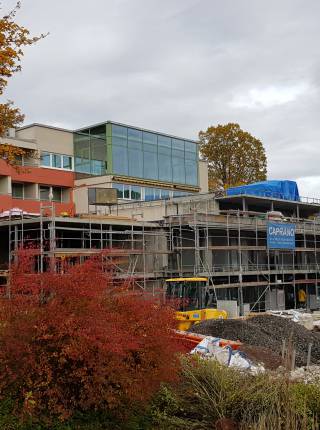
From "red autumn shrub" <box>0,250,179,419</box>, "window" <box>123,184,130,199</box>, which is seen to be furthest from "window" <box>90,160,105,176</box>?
"red autumn shrub" <box>0,250,179,419</box>

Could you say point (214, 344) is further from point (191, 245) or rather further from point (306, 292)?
point (306, 292)

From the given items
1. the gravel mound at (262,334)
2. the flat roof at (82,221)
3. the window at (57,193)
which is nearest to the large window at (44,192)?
the window at (57,193)

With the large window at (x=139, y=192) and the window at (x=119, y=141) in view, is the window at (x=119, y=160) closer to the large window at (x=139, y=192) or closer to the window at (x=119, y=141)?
the window at (x=119, y=141)

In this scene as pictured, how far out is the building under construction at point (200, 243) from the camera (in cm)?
2834

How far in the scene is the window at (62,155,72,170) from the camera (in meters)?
43.7

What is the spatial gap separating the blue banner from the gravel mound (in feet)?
45.6

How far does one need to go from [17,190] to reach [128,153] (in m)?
8.92

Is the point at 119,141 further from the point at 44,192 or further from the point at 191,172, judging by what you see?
the point at 191,172

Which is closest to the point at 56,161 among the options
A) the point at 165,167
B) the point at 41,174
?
the point at 41,174

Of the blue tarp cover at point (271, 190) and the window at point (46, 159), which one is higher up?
the window at point (46, 159)

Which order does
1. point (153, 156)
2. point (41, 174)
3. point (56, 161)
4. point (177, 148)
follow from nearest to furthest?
point (41, 174) → point (56, 161) → point (153, 156) → point (177, 148)

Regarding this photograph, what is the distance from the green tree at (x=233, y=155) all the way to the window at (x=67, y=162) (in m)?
16.2

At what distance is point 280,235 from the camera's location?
3638 centimetres

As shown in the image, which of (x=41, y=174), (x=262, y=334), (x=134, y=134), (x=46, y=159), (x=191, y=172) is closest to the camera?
(x=262, y=334)
